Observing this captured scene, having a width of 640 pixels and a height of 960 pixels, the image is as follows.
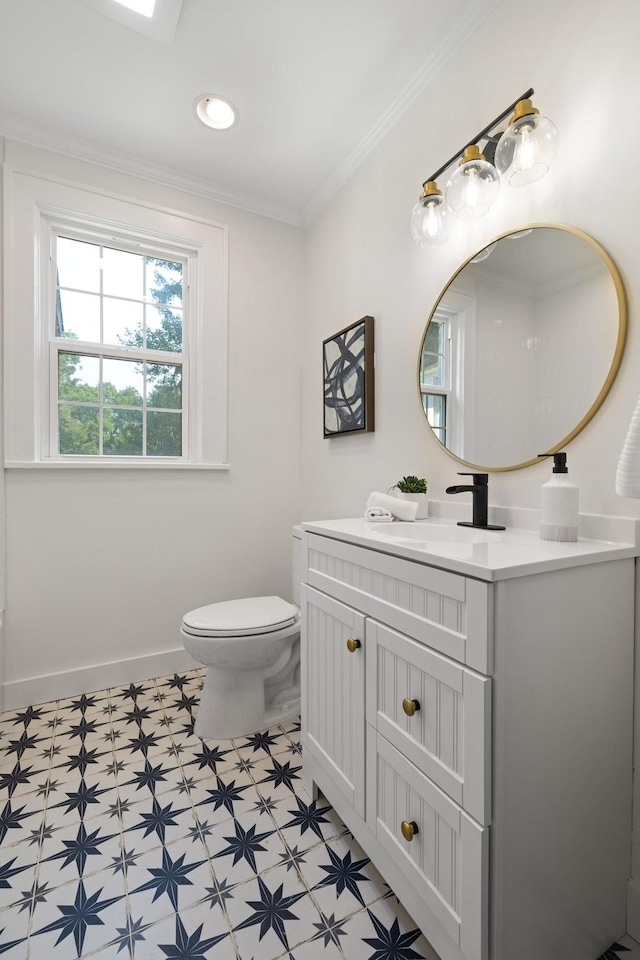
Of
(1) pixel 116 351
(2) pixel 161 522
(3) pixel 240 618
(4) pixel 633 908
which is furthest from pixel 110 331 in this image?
(4) pixel 633 908

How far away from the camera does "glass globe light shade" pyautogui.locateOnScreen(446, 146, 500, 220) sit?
4.18ft

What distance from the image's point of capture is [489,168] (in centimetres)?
127

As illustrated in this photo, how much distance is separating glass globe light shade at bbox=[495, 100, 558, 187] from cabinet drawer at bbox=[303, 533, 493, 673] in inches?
42.0

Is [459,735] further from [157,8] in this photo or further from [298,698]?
[157,8]

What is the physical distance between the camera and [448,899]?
862 mm

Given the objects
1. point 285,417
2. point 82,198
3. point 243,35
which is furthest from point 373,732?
point 82,198

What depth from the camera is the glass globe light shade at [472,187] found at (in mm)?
1275

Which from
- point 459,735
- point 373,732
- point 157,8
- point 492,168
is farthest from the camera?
point 157,8

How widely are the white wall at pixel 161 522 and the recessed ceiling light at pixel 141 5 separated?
0.79 metres

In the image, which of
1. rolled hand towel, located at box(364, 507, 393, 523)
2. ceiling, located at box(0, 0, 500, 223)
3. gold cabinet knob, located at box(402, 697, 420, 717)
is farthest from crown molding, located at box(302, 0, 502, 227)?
gold cabinet knob, located at box(402, 697, 420, 717)

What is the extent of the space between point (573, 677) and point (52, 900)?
1343mm

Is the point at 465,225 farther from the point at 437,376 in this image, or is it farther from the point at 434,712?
the point at 434,712

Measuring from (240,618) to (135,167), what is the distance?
2.18 m

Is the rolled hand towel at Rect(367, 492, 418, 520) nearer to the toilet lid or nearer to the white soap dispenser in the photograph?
the white soap dispenser
